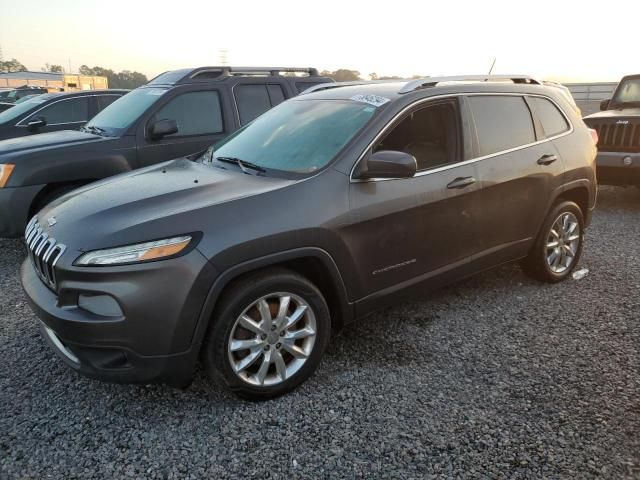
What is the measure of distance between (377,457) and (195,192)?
1.71 meters

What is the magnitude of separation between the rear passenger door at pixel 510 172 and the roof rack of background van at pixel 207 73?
369cm

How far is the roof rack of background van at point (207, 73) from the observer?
6.20 m

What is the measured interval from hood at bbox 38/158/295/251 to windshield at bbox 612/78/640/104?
784 centimetres

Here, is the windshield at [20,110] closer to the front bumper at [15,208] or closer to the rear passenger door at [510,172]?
the front bumper at [15,208]

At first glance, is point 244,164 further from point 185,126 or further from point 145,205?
point 185,126

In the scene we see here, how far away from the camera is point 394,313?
4.07 meters

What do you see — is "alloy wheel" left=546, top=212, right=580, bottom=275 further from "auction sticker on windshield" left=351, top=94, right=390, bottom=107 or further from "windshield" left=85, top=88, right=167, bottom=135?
"windshield" left=85, top=88, right=167, bottom=135

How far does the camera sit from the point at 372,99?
3.48 metres

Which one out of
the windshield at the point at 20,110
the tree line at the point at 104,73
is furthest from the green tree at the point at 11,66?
the windshield at the point at 20,110

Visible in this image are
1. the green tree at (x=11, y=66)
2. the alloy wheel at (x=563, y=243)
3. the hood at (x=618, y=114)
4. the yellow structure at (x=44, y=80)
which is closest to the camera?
the alloy wheel at (x=563, y=243)

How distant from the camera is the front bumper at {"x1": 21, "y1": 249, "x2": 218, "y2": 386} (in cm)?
244

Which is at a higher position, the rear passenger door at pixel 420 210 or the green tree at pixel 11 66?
the green tree at pixel 11 66

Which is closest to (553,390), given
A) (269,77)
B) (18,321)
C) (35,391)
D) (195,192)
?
(195,192)

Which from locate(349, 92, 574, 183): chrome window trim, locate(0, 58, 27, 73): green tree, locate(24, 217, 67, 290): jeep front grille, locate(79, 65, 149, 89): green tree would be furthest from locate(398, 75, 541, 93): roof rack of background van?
locate(0, 58, 27, 73): green tree
